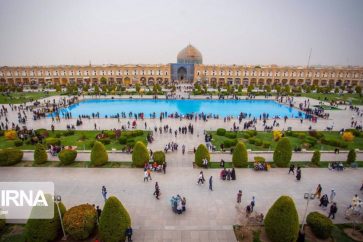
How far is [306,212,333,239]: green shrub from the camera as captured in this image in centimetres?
828

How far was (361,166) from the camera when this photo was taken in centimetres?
1475

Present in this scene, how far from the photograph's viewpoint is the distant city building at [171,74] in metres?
62.7

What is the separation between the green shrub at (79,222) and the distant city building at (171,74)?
5612 cm

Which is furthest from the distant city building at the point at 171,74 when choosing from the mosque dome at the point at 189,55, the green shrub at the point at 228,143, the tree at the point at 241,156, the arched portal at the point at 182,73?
the tree at the point at 241,156

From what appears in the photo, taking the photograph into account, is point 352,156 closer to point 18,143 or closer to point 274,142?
point 274,142

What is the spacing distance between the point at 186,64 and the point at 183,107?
1165 inches

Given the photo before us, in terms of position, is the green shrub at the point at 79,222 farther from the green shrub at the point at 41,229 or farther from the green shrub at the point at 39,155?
the green shrub at the point at 39,155

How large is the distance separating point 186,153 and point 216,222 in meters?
7.42

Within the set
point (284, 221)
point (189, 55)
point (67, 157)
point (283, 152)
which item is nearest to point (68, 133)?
point (67, 157)

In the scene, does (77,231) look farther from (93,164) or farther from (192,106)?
(192,106)

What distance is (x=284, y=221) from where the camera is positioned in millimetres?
7730

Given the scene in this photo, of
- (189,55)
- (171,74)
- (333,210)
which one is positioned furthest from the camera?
(189,55)

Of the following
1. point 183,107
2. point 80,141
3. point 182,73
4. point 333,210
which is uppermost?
point 182,73

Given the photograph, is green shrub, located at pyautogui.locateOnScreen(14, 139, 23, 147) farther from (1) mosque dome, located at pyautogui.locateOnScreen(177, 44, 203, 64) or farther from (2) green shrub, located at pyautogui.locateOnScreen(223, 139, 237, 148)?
(1) mosque dome, located at pyautogui.locateOnScreen(177, 44, 203, 64)
